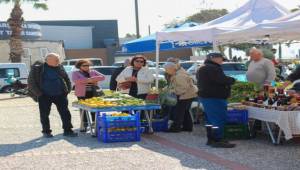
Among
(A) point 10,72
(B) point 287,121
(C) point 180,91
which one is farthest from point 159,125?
(A) point 10,72

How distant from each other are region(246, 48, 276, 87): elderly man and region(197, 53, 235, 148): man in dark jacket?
2419mm

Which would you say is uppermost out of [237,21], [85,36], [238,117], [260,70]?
[85,36]

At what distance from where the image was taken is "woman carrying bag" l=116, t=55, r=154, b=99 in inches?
461

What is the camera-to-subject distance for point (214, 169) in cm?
768

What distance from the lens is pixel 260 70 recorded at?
1180cm

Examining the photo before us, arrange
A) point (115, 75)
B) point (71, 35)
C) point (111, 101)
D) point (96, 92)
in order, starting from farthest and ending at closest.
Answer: point (71, 35) → point (115, 75) → point (96, 92) → point (111, 101)

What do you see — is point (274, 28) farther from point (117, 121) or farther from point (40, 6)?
point (40, 6)

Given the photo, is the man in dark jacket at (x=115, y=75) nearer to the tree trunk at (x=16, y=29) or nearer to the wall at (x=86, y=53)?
the tree trunk at (x=16, y=29)

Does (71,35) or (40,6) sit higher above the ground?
(40,6)

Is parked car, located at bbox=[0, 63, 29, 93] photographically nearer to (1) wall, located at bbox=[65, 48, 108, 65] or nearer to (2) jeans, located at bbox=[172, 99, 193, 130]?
(2) jeans, located at bbox=[172, 99, 193, 130]

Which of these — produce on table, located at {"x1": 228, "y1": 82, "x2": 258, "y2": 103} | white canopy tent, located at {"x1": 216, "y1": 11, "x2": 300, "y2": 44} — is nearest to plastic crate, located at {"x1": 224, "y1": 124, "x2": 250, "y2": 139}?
produce on table, located at {"x1": 228, "y1": 82, "x2": 258, "y2": 103}

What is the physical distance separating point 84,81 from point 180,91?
6.46 ft

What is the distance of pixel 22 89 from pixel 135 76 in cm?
1567

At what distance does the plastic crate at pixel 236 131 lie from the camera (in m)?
10.3
